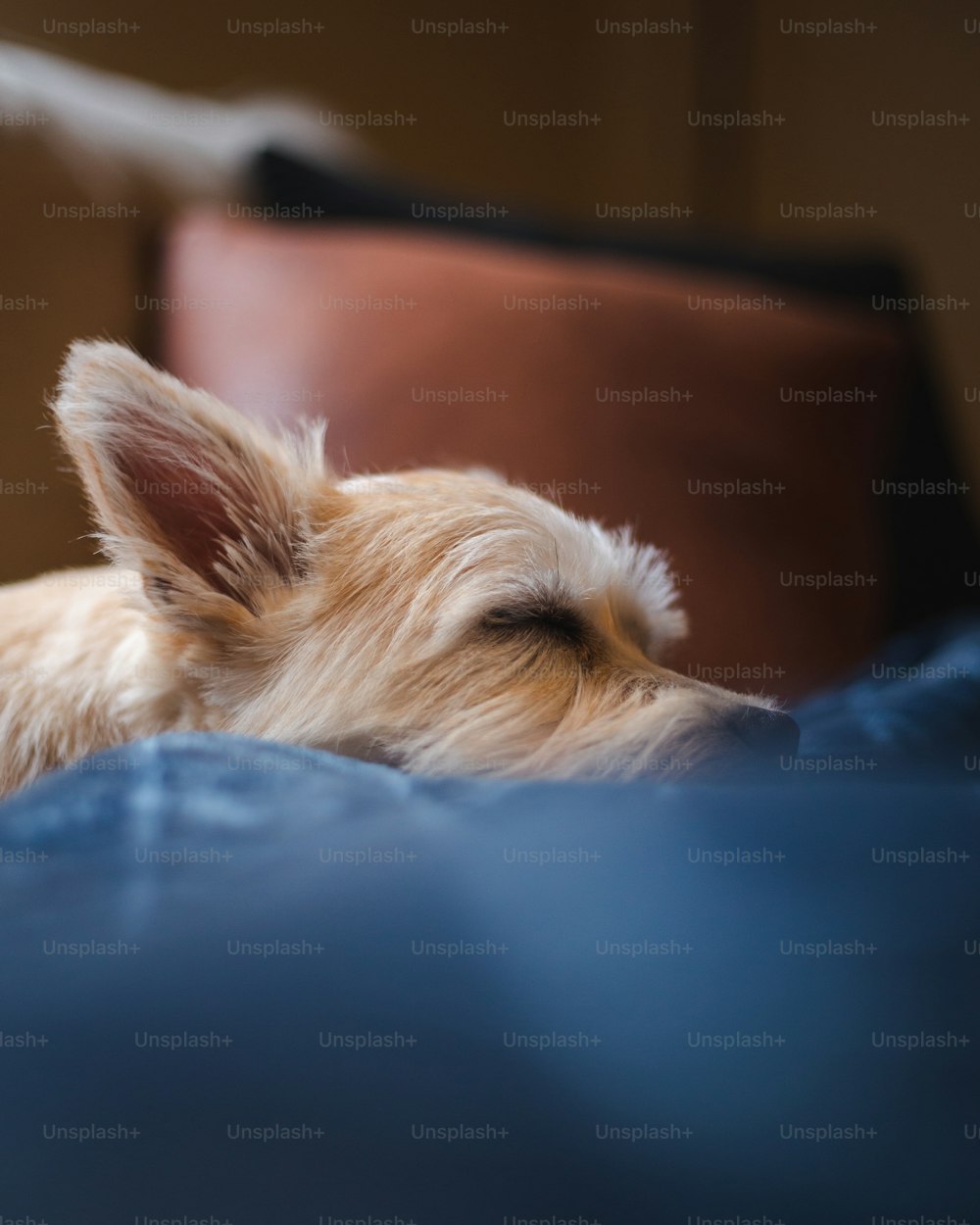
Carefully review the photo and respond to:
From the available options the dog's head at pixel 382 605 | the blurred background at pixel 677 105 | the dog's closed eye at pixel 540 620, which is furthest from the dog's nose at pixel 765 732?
the blurred background at pixel 677 105

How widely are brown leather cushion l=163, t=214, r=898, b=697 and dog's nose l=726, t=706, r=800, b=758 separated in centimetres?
32

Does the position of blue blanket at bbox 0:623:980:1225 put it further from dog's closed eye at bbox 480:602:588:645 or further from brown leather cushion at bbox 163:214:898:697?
brown leather cushion at bbox 163:214:898:697

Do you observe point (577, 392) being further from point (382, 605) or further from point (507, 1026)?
point (507, 1026)

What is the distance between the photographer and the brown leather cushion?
103 centimetres

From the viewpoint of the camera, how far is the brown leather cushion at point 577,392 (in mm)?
1033

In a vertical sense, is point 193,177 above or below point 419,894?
above

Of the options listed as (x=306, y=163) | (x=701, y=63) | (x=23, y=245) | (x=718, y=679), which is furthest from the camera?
(x=701, y=63)

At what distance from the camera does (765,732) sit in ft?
2.12

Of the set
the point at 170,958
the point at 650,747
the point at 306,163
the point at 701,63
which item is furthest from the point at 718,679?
the point at 701,63

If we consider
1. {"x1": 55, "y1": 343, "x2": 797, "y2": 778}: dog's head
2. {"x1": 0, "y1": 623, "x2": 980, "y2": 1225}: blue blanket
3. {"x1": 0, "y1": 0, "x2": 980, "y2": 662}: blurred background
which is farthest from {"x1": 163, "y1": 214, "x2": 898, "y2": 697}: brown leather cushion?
{"x1": 0, "y1": 623, "x2": 980, "y2": 1225}: blue blanket

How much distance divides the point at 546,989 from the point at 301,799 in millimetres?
142

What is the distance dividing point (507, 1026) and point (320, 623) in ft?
1.36

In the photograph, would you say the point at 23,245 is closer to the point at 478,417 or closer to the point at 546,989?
the point at 478,417

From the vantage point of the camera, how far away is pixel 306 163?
1.37 metres
